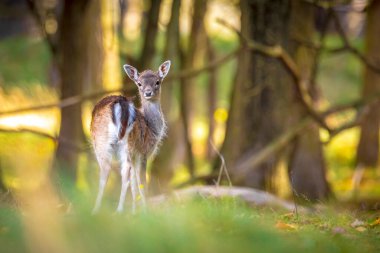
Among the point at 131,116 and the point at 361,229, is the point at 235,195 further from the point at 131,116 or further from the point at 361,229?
the point at 361,229

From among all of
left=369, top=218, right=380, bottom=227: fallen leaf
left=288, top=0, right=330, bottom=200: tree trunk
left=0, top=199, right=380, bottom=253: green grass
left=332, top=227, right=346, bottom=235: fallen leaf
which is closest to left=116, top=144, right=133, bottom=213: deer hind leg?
left=0, top=199, right=380, bottom=253: green grass

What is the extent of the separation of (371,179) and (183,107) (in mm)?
4993

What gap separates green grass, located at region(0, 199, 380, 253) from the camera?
6.86 metres

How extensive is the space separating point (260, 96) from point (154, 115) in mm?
5084

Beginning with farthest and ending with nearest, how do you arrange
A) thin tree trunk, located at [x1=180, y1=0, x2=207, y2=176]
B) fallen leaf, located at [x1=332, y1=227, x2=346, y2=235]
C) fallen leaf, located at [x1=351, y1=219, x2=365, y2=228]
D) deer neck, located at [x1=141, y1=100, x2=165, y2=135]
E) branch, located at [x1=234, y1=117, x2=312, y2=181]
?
1. thin tree trunk, located at [x1=180, y1=0, x2=207, y2=176]
2. branch, located at [x1=234, y1=117, x2=312, y2=181]
3. deer neck, located at [x1=141, y1=100, x2=165, y2=135]
4. fallen leaf, located at [x1=351, y1=219, x2=365, y2=228]
5. fallen leaf, located at [x1=332, y1=227, x2=346, y2=235]

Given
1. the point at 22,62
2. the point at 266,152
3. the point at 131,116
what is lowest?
the point at 266,152

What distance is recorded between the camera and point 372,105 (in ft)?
65.6

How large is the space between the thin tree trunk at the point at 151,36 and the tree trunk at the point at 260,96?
1484 millimetres

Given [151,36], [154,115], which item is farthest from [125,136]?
[151,36]

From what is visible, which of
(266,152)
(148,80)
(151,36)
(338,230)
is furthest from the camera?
(151,36)

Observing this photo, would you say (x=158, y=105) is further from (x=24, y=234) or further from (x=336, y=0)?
(x=336, y=0)

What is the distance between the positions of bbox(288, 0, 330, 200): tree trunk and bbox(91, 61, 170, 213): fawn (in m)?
5.83

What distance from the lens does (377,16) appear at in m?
19.9

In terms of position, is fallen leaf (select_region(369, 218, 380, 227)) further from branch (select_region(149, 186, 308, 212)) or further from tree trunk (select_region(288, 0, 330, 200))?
tree trunk (select_region(288, 0, 330, 200))
